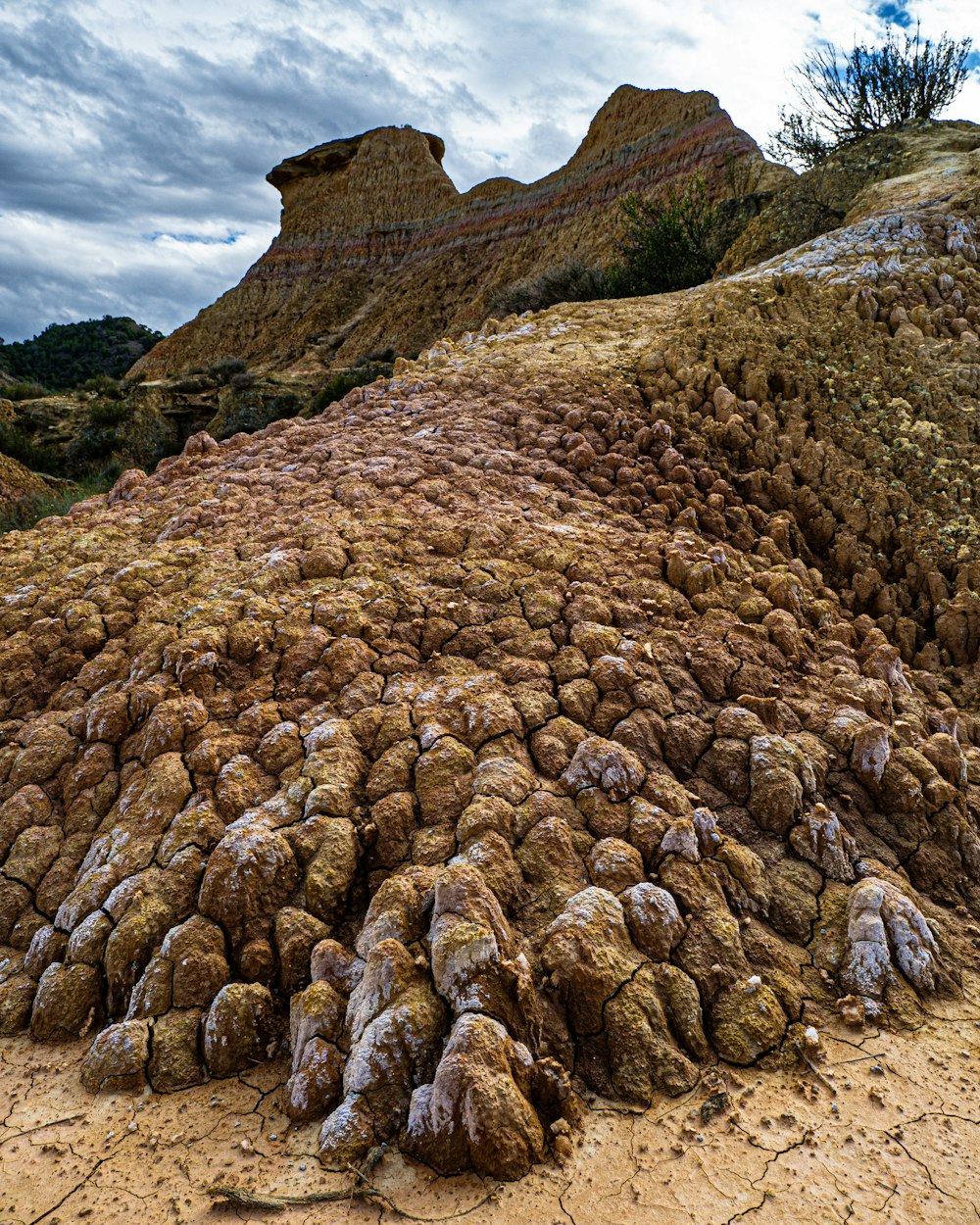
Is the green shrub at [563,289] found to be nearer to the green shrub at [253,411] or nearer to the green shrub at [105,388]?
the green shrub at [253,411]

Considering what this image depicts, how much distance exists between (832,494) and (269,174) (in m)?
32.0

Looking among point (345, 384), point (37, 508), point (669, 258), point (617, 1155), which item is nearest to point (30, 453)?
point (345, 384)

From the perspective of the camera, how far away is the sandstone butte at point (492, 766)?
2.28m

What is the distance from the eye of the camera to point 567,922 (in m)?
2.44

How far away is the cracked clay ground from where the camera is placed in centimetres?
189

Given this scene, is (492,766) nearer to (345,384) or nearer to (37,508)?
(37,508)

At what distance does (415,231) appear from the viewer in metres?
26.3

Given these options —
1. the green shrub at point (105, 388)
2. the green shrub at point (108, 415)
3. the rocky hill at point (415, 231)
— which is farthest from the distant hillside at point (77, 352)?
the green shrub at point (108, 415)

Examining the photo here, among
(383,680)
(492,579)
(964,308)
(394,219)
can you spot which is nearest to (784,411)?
(964,308)

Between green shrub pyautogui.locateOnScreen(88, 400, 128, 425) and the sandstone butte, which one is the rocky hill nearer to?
green shrub pyautogui.locateOnScreen(88, 400, 128, 425)

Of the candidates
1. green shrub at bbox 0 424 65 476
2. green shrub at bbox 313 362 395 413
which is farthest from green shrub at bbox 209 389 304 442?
green shrub at bbox 0 424 65 476

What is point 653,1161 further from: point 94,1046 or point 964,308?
point 964,308

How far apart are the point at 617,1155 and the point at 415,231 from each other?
2833cm

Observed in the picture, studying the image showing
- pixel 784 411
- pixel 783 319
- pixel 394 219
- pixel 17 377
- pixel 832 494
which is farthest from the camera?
pixel 17 377
